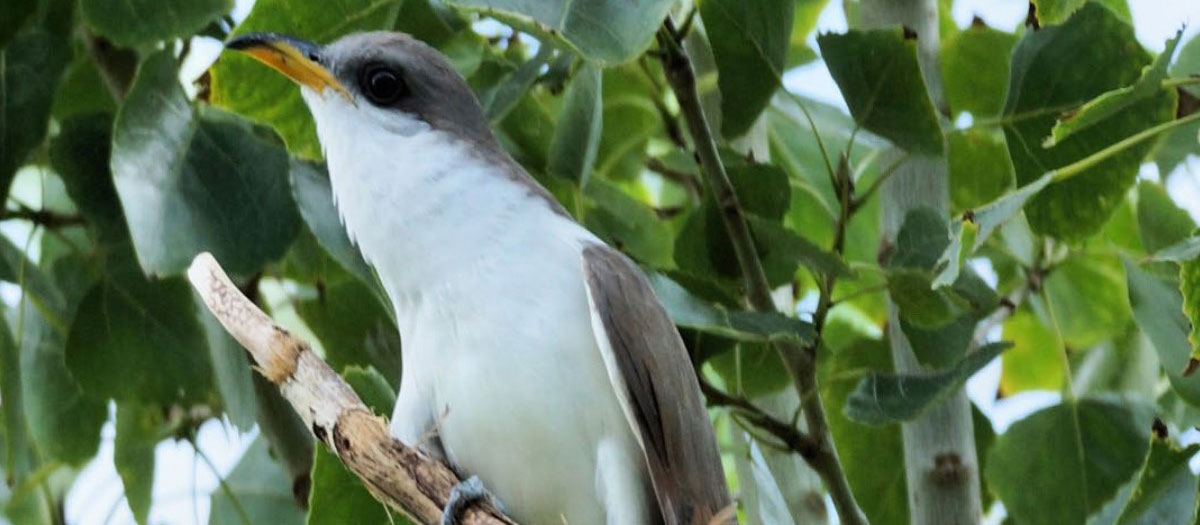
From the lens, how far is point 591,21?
6.43ft

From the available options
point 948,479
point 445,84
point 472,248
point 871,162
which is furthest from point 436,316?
point 871,162

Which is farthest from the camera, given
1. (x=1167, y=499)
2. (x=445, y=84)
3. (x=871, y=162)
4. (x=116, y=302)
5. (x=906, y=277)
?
(x=871, y=162)

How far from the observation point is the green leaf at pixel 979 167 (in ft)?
8.65

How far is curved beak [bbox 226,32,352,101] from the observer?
219cm

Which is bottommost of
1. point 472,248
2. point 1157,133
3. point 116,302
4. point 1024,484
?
point 116,302

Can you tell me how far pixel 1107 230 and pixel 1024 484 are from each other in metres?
0.62

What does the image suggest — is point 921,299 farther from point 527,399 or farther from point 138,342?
point 138,342

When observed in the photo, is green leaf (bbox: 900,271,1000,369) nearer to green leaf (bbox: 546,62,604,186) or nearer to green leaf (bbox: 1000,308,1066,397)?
green leaf (bbox: 546,62,604,186)

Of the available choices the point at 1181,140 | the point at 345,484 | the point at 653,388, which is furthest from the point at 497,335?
the point at 1181,140

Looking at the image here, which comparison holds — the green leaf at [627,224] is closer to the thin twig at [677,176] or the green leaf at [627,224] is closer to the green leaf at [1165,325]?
the thin twig at [677,176]

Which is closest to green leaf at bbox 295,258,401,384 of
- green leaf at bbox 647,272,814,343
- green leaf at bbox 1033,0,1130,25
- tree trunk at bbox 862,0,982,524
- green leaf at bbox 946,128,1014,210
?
green leaf at bbox 647,272,814,343

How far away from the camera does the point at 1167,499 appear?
2.04m

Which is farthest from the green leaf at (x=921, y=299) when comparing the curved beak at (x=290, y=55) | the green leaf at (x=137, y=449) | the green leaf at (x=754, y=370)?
the green leaf at (x=137, y=449)

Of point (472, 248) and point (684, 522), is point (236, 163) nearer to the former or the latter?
point (472, 248)
